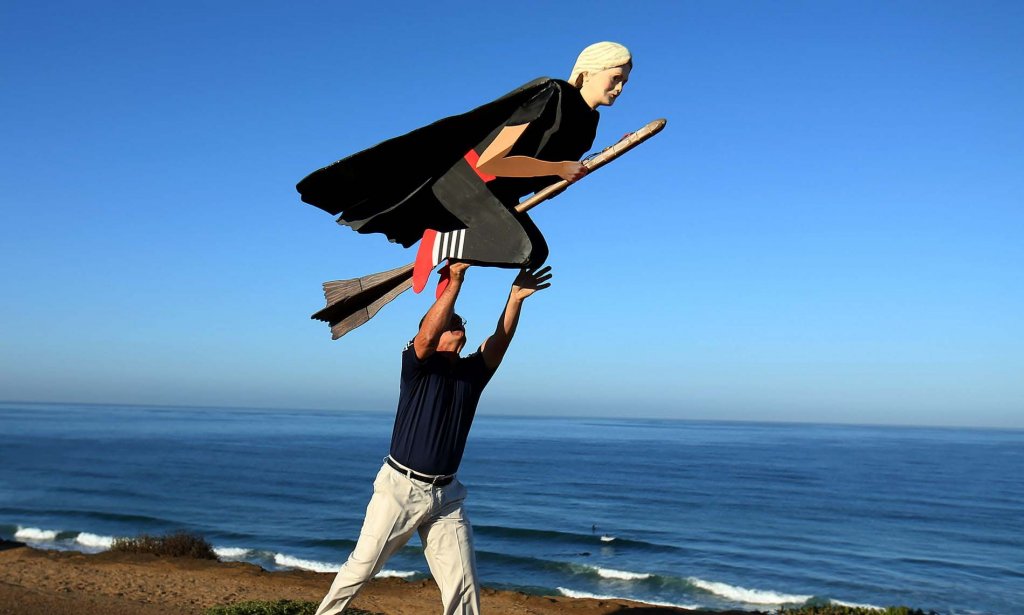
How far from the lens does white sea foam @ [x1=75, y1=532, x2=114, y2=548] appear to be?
2123 centimetres

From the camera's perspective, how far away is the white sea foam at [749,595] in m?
18.3

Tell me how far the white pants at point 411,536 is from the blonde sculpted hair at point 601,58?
2636mm

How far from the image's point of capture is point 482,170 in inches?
182

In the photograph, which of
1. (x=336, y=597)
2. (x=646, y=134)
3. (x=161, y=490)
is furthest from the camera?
(x=161, y=490)

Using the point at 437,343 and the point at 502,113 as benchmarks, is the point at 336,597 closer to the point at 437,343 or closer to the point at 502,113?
the point at 437,343

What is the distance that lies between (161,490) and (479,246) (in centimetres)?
3830

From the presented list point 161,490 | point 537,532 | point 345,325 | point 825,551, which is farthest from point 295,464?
point 345,325

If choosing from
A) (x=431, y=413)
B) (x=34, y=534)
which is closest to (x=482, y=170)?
(x=431, y=413)

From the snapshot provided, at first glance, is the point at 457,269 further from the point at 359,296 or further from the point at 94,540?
the point at 94,540

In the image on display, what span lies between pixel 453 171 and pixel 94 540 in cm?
2177

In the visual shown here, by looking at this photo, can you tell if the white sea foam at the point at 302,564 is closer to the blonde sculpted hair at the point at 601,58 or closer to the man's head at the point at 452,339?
the man's head at the point at 452,339

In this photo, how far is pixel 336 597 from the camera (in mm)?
4902

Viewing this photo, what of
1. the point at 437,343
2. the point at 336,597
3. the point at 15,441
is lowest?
the point at 15,441

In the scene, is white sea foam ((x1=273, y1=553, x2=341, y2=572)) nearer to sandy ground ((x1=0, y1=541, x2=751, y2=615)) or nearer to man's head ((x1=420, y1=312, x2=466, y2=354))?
sandy ground ((x1=0, y1=541, x2=751, y2=615))
